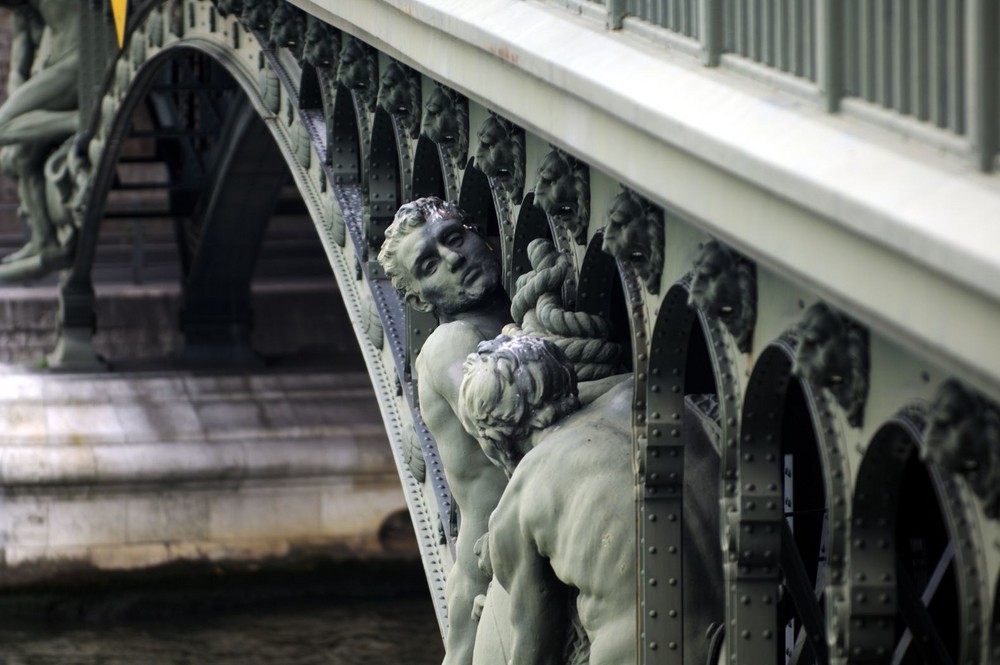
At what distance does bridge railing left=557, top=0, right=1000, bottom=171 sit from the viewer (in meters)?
A: 3.28

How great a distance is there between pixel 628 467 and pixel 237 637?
1219 cm

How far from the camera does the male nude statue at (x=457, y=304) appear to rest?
721 cm

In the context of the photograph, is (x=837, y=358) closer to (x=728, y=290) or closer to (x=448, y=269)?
(x=728, y=290)

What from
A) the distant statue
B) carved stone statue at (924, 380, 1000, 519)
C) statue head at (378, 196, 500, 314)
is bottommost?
the distant statue

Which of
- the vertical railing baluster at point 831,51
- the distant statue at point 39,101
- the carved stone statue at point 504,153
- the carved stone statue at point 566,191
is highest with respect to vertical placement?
the vertical railing baluster at point 831,51

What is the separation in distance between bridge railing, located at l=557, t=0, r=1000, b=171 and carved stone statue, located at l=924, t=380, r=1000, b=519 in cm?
41

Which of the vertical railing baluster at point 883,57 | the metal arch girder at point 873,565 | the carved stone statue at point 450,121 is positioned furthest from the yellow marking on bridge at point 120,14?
the vertical railing baluster at point 883,57

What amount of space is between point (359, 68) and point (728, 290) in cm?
478

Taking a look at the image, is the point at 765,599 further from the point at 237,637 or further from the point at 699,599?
the point at 237,637

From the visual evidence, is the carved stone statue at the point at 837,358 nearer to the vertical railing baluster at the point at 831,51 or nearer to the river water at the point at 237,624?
the vertical railing baluster at the point at 831,51

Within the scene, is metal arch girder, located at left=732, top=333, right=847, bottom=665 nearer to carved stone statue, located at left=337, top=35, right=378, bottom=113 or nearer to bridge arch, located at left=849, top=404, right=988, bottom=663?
bridge arch, located at left=849, top=404, right=988, bottom=663

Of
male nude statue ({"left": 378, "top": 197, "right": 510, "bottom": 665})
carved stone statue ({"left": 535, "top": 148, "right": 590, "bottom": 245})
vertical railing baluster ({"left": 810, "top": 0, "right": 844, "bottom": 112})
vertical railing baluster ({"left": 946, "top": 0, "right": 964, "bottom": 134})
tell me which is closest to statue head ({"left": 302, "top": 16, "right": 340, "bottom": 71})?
male nude statue ({"left": 378, "top": 197, "right": 510, "bottom": 665})

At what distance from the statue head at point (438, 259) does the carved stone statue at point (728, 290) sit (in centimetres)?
259

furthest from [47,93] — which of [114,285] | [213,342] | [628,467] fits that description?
[628,467]
